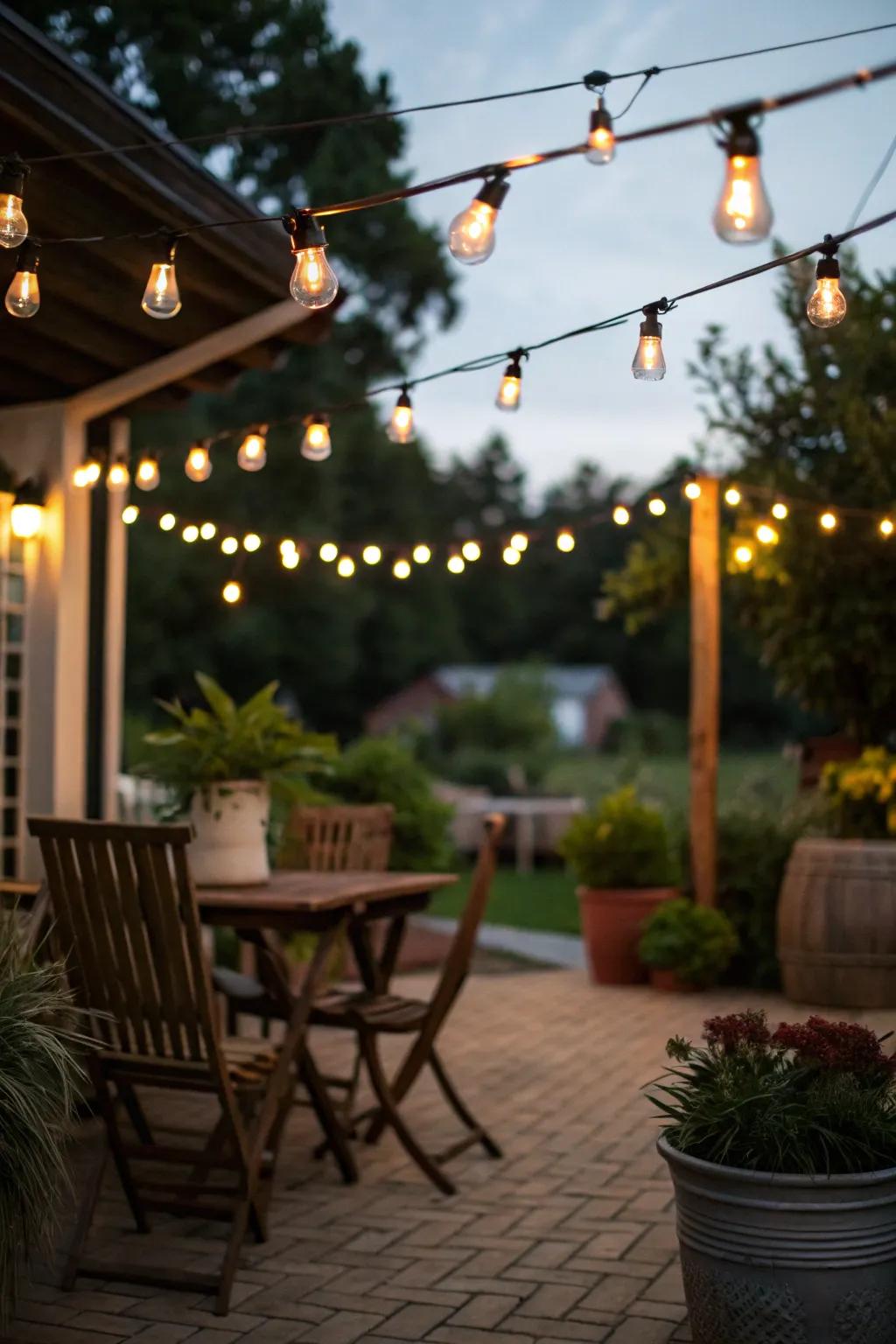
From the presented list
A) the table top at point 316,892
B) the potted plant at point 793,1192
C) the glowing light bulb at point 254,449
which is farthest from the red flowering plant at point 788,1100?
the glowing light bulb at point 254,449

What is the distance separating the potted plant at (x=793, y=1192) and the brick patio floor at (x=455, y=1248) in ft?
1.88

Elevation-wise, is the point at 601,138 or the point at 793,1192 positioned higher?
the point at 601,138

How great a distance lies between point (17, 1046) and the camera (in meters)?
3.01

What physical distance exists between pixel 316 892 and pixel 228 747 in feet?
2.27

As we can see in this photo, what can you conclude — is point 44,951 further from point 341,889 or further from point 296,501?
point 296,501

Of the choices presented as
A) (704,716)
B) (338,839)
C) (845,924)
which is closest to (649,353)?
(338,839)

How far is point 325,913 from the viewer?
4164mm

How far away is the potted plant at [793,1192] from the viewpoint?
260cm

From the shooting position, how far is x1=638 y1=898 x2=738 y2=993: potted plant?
7.54 meters

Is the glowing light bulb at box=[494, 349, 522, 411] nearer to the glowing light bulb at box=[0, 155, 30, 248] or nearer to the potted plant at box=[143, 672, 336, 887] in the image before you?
the potted plant at box=[143, 672, 336, 887]

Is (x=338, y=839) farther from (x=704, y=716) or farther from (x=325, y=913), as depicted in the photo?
(x=704, y=716)

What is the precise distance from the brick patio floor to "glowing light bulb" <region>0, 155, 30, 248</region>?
247cm

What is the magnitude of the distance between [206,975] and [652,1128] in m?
2.13

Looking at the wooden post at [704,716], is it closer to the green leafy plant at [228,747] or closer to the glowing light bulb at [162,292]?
the green leafy plant at [228,747]
